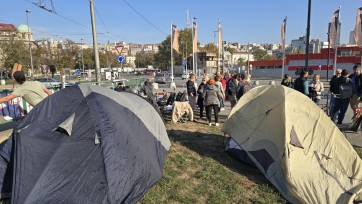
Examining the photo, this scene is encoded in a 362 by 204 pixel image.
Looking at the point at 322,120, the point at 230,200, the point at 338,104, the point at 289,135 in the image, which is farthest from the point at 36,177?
the point at 338,104

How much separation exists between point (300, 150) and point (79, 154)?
359 centimetres

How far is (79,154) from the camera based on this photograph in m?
3.89

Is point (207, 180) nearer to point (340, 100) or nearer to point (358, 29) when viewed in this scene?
point (340, 100)

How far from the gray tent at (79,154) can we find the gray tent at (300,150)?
2.01 meters

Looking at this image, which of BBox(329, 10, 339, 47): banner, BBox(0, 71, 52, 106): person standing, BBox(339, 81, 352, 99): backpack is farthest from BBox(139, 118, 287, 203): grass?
BBox(329, 10, 339, 47): banner

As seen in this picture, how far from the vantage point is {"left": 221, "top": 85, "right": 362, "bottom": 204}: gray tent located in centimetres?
425

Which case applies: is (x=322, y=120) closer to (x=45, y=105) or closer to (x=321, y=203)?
(x=321, y=203)

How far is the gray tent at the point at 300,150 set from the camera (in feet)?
13.9

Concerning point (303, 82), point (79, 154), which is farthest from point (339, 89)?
point (79, 154)

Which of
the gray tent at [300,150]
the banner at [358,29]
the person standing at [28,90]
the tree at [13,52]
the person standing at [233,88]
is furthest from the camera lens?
the tree at [13,52]

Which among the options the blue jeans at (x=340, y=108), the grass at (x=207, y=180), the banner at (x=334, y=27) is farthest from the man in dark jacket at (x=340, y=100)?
the banner at (x=334, y=27)

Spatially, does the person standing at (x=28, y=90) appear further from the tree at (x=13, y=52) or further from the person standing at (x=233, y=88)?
the tree at (x=13, y=52)

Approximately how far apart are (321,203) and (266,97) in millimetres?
2136

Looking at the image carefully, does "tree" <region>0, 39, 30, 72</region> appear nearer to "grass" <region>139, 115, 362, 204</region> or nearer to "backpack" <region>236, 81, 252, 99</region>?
"backpack" <region>236, 81, 252, 99</region>
